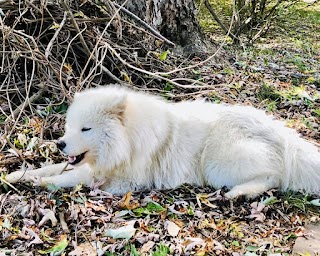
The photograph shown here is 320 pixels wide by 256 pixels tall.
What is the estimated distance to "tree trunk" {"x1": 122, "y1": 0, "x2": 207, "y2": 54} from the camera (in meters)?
5.82

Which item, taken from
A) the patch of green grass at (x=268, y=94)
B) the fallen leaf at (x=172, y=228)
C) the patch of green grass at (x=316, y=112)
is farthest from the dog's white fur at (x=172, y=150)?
the patch of green grass at (x=268, y=94)

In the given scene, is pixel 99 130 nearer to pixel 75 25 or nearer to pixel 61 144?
pixel 61 144

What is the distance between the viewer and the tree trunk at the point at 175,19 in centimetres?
582

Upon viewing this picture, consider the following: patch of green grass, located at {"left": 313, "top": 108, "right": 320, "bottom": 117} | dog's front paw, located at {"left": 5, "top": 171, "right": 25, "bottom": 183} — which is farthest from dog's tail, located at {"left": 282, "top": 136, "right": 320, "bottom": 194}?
dog's front paw, located at {"left": 5, "top": 171, "right": 25, "bottom": 183}

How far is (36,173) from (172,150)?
1070 mm

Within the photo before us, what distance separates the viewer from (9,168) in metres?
3.83

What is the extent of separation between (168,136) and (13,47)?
208 cm

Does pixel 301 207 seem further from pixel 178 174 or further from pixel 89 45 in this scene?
pixel 89 45

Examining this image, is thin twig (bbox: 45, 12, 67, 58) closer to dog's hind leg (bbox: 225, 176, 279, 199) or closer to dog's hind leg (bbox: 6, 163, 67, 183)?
dog's hind leg (bbox: 6, 163, 67, 183)

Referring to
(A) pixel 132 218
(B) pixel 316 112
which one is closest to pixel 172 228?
(A) pixel 132 218

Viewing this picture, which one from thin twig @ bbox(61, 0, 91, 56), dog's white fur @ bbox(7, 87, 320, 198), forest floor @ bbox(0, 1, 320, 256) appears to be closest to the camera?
forest floor @ bbox(0, 1, 320, 256)

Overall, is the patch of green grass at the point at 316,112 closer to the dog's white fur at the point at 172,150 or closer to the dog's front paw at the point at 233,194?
the dog's white fur at the point at 172,150

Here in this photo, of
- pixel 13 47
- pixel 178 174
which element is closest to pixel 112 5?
pixel 13 47

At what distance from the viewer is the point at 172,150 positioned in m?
3.68
